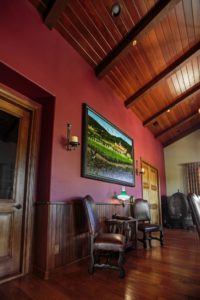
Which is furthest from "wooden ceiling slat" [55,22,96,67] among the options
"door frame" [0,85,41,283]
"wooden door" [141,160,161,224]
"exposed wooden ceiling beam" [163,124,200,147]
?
"exposed wooden ceiling beam" [163,124,200,147]

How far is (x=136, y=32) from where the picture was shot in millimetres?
3271

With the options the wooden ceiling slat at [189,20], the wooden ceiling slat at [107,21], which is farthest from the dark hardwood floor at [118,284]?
the wooden ceiling slat at [189,20]

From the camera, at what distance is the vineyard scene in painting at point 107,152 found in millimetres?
3433

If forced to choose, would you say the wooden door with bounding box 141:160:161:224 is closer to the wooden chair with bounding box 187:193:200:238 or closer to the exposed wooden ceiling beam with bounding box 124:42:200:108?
the exposed wooden ceiling beam with bounding box 124:42:200:108

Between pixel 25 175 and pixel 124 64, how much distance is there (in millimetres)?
2845

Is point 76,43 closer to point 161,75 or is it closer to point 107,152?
point 107,152

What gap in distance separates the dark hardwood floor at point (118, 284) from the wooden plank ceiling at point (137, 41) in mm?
3223

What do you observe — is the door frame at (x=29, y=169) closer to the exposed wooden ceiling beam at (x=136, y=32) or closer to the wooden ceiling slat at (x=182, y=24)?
the exposed wooden ceiling beam at (x=136, y=32)

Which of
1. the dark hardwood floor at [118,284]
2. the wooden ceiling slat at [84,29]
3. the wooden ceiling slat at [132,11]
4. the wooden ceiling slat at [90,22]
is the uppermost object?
the wooden ceiling slat at [132,11]

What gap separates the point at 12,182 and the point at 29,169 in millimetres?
269

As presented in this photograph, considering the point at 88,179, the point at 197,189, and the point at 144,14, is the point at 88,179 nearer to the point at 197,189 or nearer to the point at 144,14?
the point at 144,14

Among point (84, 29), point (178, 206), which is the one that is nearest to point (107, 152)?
point (84, 29)

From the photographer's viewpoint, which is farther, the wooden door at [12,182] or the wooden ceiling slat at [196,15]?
the wooden ceiling slat at [196,15]

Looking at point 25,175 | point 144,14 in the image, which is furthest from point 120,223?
point 144,14
